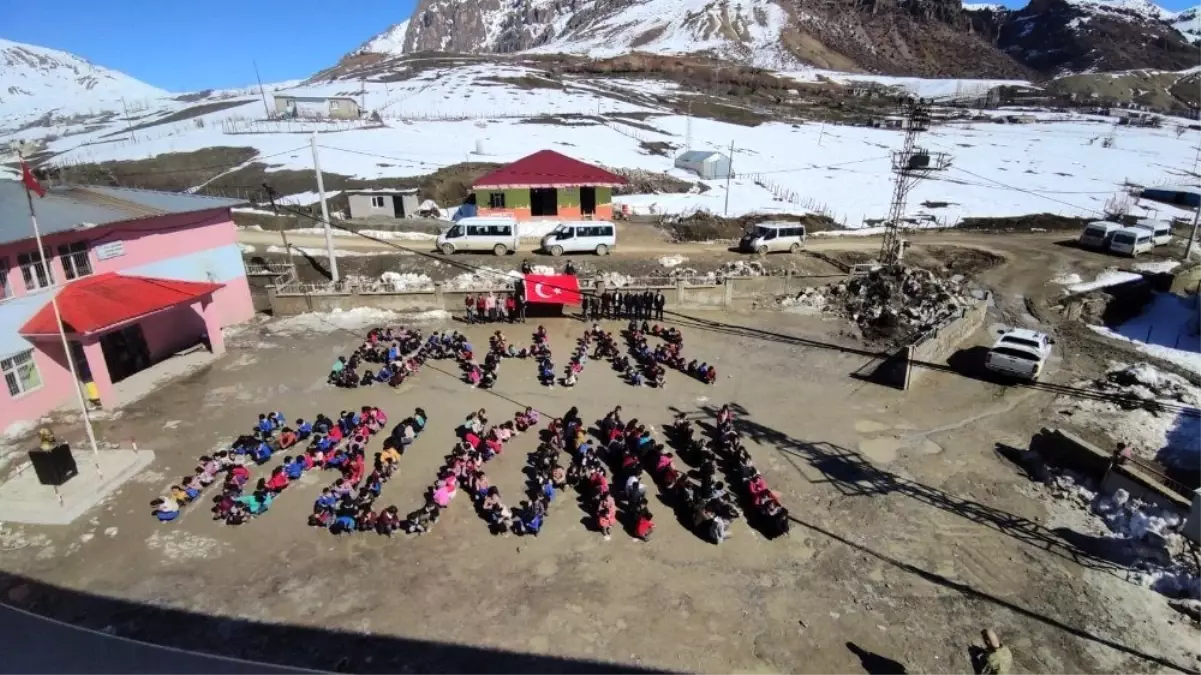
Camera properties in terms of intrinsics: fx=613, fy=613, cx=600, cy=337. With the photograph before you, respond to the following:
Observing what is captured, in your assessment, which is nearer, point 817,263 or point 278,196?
point 817,263

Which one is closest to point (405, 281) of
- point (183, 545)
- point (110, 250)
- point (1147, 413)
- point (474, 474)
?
point (110, 250)

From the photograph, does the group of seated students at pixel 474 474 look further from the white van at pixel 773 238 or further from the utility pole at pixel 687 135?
the utility pole at pixel 687 135

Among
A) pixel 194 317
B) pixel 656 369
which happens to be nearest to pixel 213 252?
pixel 194 317

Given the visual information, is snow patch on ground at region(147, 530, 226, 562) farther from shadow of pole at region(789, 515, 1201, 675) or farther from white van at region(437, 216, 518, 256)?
white van at region(437, 216, 518, 256)

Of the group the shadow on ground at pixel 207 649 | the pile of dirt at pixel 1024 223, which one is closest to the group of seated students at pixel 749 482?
the shadow on ground at pixel 207 649

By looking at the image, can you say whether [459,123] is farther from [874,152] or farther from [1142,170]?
[1142,170]
